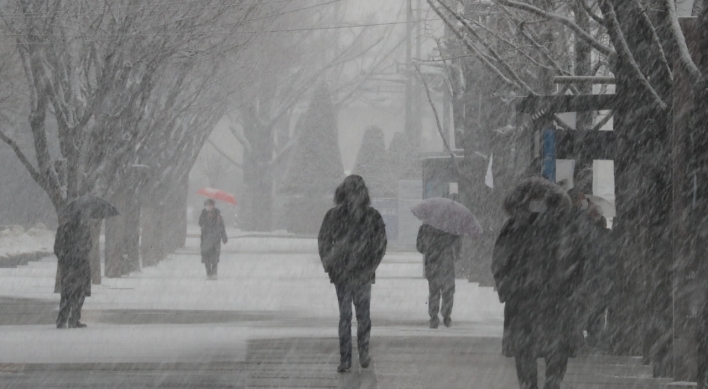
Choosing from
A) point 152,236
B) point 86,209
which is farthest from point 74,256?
point 152,236

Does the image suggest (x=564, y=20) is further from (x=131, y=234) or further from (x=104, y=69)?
(x=131, y=234)

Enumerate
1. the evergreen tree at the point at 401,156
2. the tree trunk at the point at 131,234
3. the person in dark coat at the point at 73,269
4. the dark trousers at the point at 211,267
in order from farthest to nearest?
the evergreen tree at the point at 401,156, the tree trunk at the point at 131,234, the dark trousers at the point at 211,267, the person in dark coat at the point at 73,269

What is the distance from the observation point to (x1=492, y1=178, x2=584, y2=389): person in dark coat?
28.5 feet

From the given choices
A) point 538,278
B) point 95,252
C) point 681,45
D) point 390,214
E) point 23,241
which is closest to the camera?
point 538,278

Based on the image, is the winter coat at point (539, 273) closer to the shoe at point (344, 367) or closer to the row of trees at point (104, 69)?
the shoe at point (344, 367)

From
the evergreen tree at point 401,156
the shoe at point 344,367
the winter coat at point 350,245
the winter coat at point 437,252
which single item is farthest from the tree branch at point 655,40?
the evergreen tree at point 401,156

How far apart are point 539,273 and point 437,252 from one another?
708 cm

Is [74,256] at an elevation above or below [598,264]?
below

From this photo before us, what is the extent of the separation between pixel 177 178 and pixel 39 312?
21721mm

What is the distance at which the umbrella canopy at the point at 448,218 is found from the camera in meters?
15.6

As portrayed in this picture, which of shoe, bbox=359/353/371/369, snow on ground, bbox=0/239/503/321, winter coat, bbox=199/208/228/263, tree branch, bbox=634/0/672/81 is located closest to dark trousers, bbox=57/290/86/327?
snow on ground, bbox=0/239/503/321

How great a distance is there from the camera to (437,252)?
15.8 m

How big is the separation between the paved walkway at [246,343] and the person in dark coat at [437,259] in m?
0.46

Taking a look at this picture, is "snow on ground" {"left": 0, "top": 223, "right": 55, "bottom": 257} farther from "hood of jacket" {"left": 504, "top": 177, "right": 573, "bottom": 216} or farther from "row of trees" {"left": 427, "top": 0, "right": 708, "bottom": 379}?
"hood of jacket" {"left": 504, "top": 177, "right": 573, "bottom": 216}
